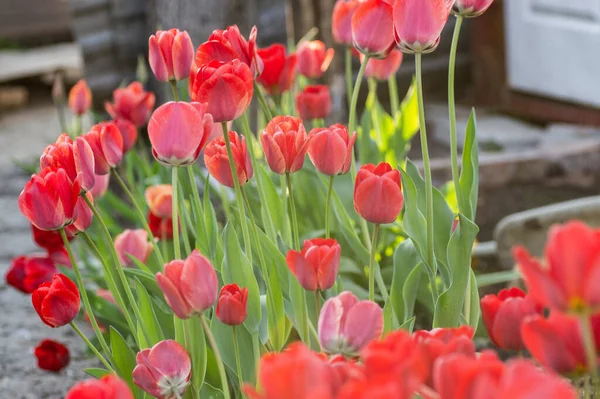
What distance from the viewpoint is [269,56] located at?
123 centimetres

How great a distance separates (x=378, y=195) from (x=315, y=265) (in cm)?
8

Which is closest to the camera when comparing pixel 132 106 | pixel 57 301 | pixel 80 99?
pixel 57 301

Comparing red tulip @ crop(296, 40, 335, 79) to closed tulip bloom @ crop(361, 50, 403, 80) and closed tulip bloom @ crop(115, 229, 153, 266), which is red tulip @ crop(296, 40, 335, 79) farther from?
closed tulip bloom @ crop(115, 229, 153, 266)

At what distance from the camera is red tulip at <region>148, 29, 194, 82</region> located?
92 cm

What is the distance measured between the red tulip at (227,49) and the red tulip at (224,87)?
43 millimetres

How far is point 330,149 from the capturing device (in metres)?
0.81

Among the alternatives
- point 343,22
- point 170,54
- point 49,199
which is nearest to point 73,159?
point 49,199

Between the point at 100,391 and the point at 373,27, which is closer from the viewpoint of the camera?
the point at 100,391

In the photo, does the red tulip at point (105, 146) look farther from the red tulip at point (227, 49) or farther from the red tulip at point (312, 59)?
the red tulip at point (312, 59)

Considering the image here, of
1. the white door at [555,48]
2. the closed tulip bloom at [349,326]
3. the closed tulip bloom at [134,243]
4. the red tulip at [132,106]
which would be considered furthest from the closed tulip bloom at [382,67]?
the white door at [555,48]

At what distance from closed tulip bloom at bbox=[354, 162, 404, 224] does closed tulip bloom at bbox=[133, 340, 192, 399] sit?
19 centimetres

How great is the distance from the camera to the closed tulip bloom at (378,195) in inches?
29.6

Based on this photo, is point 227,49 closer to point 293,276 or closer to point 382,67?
point 293,276

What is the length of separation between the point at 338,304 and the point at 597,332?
202 mm
